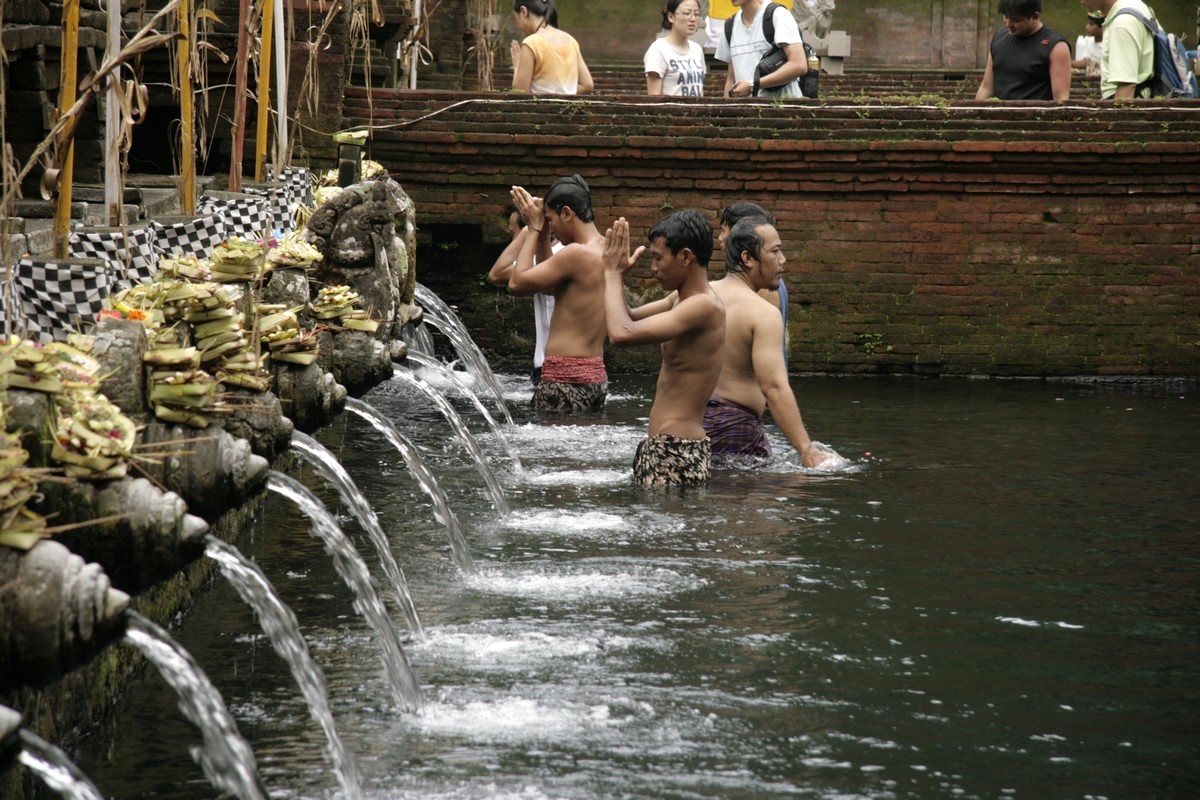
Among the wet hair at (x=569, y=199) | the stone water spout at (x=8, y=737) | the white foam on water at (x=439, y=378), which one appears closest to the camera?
the stone water spout at (x=8, y=737)

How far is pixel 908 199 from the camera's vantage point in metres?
12.9

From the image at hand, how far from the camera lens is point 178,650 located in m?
3.93

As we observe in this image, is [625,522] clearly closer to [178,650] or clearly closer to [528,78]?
[178,650]

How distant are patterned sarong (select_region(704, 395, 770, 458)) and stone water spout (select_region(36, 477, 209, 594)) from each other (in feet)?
15.3

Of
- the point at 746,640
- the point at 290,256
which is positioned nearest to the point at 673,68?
the point at 290,256

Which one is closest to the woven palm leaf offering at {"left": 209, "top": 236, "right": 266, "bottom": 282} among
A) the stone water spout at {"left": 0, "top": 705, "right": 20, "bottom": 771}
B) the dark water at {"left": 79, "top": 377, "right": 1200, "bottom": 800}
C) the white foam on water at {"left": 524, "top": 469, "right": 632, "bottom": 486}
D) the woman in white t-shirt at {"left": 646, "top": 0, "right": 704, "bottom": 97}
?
the dark water at {"left": 79, "top": 377, "right": 1200, "bottom": 800}

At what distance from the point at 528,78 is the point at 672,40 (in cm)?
140

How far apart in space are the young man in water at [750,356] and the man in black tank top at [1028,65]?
203 inches

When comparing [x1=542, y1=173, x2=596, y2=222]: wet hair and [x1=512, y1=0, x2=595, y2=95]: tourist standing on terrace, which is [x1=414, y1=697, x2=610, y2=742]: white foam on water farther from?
[x1=512, y1=0, x2=595, y2=95]: tourist standing on terrace

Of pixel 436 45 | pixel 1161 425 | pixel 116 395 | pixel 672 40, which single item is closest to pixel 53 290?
pixel 116 395

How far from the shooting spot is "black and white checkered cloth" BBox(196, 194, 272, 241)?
8758 mm

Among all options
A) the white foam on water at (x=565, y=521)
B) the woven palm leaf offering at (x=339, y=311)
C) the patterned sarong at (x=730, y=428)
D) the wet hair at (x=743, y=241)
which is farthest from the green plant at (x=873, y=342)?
the woven palm leaf offering at (x=339, y=311)

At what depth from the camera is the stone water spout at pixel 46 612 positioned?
10.9ft

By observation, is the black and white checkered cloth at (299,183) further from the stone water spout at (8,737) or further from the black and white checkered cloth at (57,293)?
the stone water spout at (8,737)
